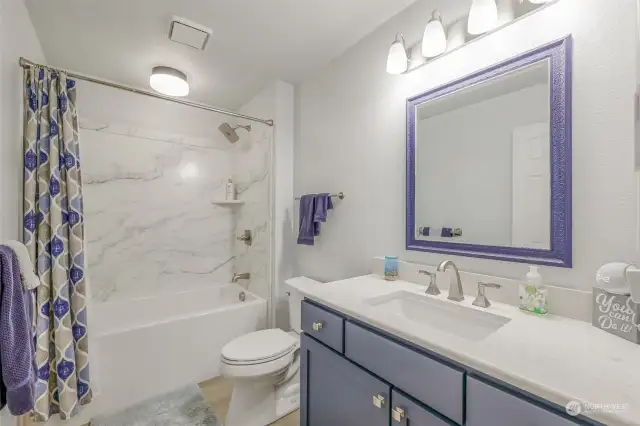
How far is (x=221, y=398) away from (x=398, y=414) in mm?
1497

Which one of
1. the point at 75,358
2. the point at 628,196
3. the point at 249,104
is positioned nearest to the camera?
the point at 628,196

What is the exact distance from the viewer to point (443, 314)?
1148 mm

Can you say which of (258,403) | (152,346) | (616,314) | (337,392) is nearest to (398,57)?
(616,314)

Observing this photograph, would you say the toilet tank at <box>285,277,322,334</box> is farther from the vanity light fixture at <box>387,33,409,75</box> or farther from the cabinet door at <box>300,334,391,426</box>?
the vanity light fixture at <box>387,33,409,75</box>

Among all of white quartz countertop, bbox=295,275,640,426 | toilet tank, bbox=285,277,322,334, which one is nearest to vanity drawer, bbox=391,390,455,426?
white quartz countertop, bbox=295,275,640,426

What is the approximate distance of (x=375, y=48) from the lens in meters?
1.69

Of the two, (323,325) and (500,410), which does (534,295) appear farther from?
(323,325)

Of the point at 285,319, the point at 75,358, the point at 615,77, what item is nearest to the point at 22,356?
the point at 75,358

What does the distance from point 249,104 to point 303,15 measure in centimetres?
135

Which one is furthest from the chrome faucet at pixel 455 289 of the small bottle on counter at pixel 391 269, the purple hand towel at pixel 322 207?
the purple hand towel at pixel 322 207

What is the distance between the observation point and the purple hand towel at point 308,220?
6.57ft

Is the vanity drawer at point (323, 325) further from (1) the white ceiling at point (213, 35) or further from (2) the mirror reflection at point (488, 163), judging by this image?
(1) the white ceiling at point (213, 35)

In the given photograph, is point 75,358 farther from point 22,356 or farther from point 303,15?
point 303,15

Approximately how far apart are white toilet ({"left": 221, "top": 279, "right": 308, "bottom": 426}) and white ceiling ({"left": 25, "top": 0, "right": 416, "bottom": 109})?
1889mm
